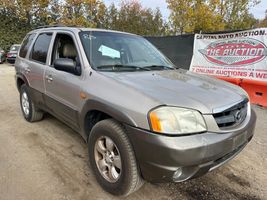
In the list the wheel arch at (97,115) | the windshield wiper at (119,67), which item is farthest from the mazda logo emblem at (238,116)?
the windshield wiper at (119,67)

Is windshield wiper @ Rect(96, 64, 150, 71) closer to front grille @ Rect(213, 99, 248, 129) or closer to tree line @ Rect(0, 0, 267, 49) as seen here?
front grille @ Rect(213, 99, 248, 129)

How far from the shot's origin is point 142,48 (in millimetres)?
3963

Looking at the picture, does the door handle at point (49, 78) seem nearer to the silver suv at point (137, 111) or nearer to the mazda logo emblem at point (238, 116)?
the silver suv at point (137, 111)

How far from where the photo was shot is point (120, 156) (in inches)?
99.6

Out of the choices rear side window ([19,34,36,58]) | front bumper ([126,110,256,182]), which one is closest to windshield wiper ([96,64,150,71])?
front bumper ([126,110,256,182])

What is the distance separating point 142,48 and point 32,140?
2340 mm

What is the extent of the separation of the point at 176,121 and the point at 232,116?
701 millimetres

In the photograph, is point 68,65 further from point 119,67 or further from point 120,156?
point 120,156

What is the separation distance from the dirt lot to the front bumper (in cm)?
60

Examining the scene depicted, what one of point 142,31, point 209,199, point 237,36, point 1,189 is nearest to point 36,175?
point 1,189

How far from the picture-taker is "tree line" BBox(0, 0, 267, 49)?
802 inches

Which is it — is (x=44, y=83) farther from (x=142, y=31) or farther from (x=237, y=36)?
(x=142, y=31)

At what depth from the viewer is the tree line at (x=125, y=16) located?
66.8ft

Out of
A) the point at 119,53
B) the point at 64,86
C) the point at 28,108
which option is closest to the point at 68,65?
the point at 64,86
